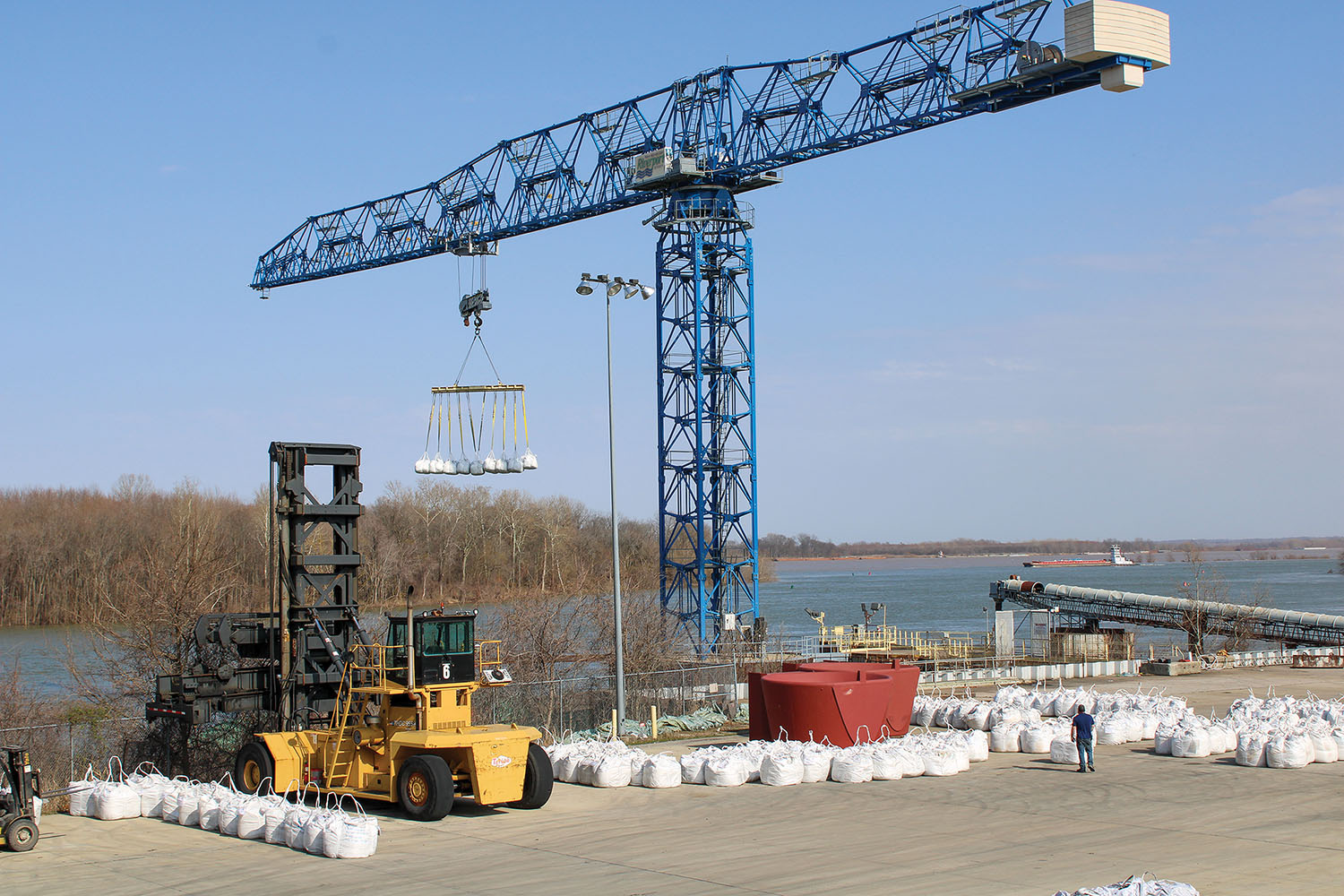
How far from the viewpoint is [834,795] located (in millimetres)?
21562

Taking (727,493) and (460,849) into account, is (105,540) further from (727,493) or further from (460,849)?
(460,849)

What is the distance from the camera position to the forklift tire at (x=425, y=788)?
62.0 feet

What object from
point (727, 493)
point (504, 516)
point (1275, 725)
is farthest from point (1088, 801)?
point (504, 516)

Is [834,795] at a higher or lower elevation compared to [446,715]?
lower

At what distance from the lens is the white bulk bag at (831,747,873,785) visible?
74.3 ft

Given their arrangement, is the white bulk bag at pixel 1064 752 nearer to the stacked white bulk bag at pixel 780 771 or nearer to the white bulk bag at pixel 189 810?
the stacked white bulk bag at pixel 780 771

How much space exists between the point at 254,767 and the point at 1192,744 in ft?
58.3

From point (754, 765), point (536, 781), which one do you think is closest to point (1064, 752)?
point (754, 765)

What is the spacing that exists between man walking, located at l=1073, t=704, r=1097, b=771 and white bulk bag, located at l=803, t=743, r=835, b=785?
465 centimetres

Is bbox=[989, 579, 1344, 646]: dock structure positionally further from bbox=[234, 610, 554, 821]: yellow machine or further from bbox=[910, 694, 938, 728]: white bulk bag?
bbox=[234, 610, 554, 821]: yellow machine

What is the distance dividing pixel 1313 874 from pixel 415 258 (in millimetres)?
52927

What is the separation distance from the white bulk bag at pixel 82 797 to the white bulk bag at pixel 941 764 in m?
14.3

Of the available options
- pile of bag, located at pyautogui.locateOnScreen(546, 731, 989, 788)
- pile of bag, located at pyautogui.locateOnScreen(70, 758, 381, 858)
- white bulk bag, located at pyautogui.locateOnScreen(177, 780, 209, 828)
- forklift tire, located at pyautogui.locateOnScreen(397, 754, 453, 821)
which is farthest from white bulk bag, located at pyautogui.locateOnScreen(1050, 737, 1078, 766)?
white bulk bag, located at pyautogui.locateOnScreen(177, 780, 209, 828)

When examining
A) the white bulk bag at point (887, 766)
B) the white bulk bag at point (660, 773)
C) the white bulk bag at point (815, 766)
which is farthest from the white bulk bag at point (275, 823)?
the white bulk bag at point (887, 766)
